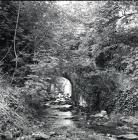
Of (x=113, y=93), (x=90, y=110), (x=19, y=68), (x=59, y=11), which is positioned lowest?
(x=90, y=110)

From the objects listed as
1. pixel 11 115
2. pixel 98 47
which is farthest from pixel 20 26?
pixel 11 115

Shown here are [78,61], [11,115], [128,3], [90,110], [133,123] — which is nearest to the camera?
[11,115]

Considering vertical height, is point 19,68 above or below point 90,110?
above

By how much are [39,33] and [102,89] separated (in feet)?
15.7

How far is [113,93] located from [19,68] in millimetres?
5085

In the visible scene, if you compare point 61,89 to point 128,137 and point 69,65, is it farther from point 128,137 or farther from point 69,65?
point 128,137

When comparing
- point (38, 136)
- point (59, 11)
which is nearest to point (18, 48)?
point (59, 11)

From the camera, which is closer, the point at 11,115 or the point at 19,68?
the point at 11,115

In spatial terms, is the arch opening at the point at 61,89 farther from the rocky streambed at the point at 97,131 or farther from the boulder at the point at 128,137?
the boulder at the point at 128,137

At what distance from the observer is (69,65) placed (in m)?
13.6

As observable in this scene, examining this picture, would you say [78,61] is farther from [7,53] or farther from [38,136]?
[38,136]

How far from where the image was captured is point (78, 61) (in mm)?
13305

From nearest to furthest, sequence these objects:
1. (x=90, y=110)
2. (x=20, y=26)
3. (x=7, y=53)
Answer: (x=7, y=53) < (x=20, y=26) < (x=90, y=110)

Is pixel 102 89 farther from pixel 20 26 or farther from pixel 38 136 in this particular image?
pixel 38 136
